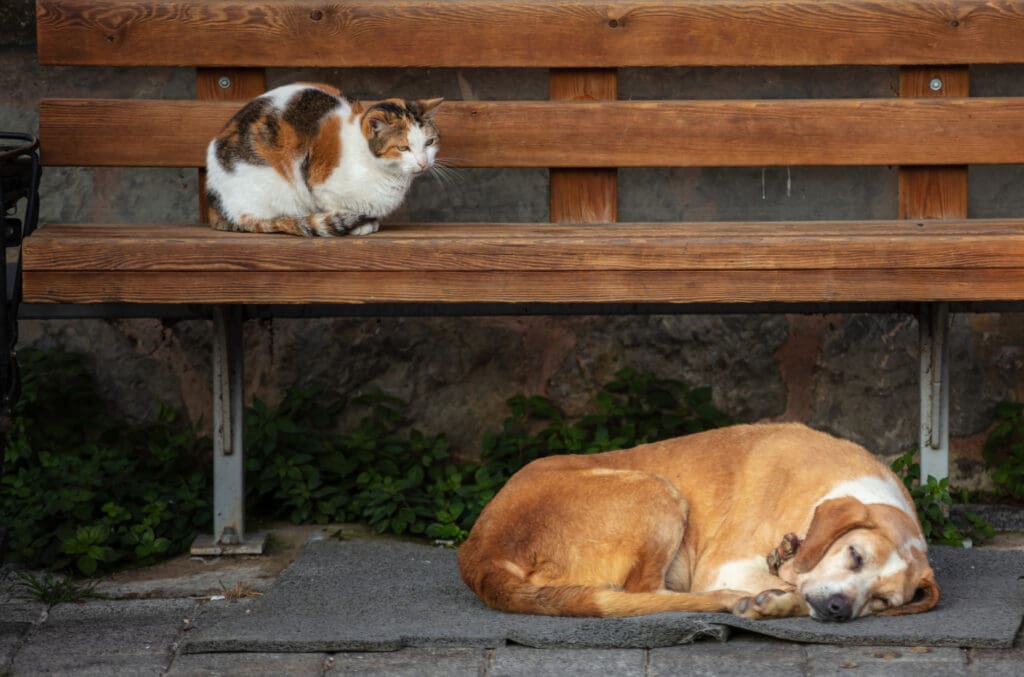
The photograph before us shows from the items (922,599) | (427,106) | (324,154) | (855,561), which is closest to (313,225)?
(324,154)

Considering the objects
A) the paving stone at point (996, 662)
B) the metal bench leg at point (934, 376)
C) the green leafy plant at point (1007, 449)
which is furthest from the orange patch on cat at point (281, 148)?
the green leafy plant at point (1007, 449)

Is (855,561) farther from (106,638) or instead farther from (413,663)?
(106,638)

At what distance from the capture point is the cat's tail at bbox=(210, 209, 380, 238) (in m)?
4.15

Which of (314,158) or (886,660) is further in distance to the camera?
(314,158)

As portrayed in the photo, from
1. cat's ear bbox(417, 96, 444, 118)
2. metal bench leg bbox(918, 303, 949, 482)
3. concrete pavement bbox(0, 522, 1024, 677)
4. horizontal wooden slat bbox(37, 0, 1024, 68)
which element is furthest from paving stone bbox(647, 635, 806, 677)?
horizontal wooden slat bbox(37, 0, 1024, 68)

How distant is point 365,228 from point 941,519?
2.01 m

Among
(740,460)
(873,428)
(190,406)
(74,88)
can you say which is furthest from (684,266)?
(74,88)

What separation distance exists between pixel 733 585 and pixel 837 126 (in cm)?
177

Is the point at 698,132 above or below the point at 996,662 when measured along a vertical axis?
above

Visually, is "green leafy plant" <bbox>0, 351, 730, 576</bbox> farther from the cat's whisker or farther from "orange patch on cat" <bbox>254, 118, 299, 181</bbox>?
"orange patch on cat" <bbox>254, 118, 299, 181</bbox>

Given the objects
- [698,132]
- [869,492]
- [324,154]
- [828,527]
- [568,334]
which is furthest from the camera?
[568,334]

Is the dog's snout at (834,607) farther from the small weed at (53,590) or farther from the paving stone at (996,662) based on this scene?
the small weed at (53,590)

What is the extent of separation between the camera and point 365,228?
426cm

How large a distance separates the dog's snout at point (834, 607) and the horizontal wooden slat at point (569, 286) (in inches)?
34.1
